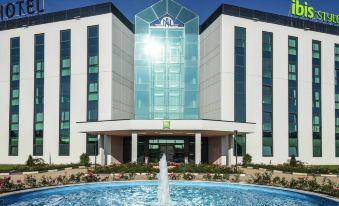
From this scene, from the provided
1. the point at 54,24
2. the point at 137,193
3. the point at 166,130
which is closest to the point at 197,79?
the point at 166,130

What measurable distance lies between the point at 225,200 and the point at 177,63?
35493 mm

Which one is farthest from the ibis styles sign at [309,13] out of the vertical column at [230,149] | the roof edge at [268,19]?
the vertical column at [230,149]

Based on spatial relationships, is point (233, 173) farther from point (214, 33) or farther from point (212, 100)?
point (214, 33)

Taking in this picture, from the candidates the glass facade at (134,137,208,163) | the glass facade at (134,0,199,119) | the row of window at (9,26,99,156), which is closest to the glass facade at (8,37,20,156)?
the row of window at (9,26,99,156)

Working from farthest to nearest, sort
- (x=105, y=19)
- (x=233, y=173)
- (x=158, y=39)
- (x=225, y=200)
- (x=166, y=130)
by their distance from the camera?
(x=158, y=39)
(x=105, y=19)
(x=166, y=130)
(x=233, y=173)
(x=225, y=200)

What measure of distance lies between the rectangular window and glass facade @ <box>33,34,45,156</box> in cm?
2620

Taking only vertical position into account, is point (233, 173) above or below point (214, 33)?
below

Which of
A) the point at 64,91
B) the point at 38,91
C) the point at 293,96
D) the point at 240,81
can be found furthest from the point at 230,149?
the point at 38,91

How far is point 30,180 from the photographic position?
24.8 metres

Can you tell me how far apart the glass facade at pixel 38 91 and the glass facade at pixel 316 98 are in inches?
1503

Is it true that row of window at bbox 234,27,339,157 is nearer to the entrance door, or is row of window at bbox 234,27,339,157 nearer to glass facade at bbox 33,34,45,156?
the entrance door

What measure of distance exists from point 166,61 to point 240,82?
11.1 metres

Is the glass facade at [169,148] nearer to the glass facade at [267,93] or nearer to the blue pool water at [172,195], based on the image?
the glass facade at [267,93]

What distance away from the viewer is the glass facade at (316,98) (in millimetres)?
54719
